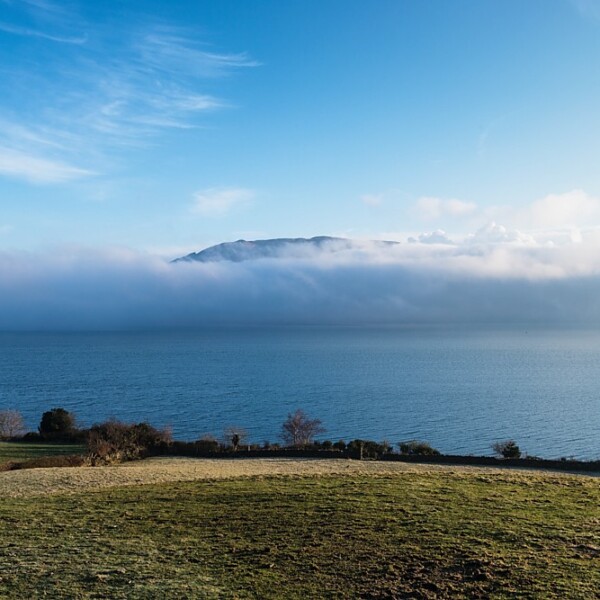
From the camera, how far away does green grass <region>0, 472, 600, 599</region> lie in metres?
11.8

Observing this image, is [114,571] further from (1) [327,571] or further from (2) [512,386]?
(2) [512,386]

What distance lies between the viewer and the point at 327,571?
12.7m

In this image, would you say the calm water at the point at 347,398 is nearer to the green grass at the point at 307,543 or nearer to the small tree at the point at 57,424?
the small tree at the point at 57,424

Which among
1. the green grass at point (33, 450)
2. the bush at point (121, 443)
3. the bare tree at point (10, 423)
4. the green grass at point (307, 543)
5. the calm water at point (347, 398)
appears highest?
the green grass at point (307, 543)

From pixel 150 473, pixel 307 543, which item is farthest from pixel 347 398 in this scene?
pixel 307 543

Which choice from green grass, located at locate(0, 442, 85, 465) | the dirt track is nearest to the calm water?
green grass, located at locate(0, 442, 85, 465)

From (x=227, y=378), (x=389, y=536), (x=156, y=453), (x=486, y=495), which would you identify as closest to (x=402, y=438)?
(x=156, y=453)

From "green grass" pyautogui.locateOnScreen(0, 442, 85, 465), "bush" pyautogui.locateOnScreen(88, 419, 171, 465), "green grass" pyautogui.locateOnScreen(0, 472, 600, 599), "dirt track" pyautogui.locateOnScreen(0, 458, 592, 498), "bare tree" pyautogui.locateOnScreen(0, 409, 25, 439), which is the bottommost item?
"bare tree" pyautogui.locateOnScreen(0, 409, 25, 439)

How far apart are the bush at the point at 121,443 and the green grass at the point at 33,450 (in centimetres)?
244

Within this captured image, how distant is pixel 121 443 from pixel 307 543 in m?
34.8

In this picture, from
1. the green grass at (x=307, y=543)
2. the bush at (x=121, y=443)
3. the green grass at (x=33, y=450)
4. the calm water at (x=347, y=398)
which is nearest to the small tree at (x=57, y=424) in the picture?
the green grass at (x=33, y=450)

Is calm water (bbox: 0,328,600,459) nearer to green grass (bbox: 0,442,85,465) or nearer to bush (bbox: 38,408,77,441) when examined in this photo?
bush (bbox: 38,408,77,441)

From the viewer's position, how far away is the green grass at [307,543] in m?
11.8

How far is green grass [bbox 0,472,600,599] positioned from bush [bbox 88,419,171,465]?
19.8m
